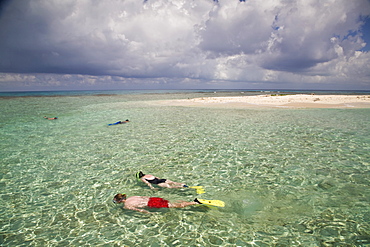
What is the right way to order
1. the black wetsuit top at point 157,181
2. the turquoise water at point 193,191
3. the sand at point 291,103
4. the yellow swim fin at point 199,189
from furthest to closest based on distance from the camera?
the sand at point 291,103, the black wetsuit top at point 157,181, the yellow swim fin at point 199,189, the turquoise water at point 193,191

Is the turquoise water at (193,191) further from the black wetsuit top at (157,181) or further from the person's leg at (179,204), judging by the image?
the black wetsuit top at (157,181)

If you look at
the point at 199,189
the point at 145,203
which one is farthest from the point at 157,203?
the point at 199,189

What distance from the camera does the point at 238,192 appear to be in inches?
319

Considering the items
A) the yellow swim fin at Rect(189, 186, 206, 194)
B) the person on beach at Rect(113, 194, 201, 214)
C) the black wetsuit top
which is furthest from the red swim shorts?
the yellow swim fin at Rect(189, 186, 206, 194)

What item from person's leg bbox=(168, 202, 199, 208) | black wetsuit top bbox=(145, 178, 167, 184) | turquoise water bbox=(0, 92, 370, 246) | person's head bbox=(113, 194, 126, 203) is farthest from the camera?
black wetsuit top bbox=(145, 178, 167, 184)

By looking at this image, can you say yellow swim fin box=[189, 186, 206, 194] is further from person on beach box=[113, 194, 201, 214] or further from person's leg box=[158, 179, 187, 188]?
person on beach box=[113, 194, 201, 214]

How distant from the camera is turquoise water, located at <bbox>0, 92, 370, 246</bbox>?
19.1 feet

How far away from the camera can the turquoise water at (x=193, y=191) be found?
229 inches

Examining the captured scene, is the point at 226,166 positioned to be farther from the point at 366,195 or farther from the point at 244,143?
the point at 366,195

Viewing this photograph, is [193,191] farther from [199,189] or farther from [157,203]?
[157,203]

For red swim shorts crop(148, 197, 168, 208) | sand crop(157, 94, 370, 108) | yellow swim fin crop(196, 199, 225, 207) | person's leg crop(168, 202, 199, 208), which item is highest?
sand crop(157, 94, 370, 108)

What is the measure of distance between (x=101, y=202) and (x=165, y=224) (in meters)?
2.84

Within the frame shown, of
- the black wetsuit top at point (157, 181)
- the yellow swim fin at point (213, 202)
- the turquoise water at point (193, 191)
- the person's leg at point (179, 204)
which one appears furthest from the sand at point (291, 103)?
the person's leg at point (179, 204)

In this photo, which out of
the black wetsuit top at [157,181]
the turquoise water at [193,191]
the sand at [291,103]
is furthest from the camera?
the sand at [291,103]
